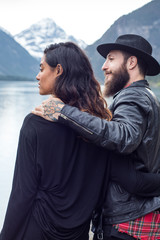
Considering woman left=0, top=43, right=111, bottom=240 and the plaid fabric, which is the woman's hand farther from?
the plaid fabric

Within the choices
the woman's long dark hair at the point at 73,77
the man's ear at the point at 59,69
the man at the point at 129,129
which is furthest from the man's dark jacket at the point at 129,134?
the man's ear at the point at 59,69

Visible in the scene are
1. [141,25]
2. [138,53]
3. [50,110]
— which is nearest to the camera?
[50,110]

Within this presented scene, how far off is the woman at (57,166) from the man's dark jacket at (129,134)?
106 mm

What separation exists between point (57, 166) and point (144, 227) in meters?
0.74

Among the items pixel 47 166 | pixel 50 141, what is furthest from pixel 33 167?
pixel 50 141

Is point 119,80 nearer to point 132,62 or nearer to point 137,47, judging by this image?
point 132,62

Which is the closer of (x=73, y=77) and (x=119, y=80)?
(x=73, y=77)

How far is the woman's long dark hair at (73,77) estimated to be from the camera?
5.32 ft

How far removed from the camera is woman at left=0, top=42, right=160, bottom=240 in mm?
1566

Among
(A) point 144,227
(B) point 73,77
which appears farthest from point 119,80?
(A) point 144,227

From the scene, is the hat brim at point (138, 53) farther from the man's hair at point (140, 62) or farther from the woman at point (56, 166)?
the woman at point (56, 166)

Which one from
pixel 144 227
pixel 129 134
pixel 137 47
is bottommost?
pixel 144 227

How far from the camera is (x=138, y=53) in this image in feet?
6.70

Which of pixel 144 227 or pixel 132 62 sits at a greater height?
pixel 132 62
